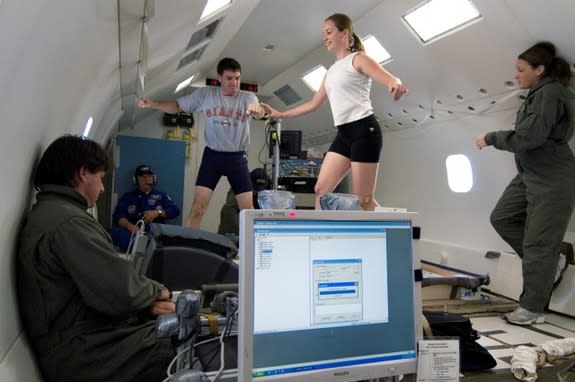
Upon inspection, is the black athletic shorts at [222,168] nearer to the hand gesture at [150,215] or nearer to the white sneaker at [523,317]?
the hand gesture at [150,215]

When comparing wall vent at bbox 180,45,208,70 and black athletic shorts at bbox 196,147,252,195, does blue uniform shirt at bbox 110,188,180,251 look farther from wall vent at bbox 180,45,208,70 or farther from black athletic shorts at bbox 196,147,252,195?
black athletic shorts at bbox 196,147,252,195

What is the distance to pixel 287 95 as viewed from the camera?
22.6 ft

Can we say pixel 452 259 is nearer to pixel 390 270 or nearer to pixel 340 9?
pixel 340 9

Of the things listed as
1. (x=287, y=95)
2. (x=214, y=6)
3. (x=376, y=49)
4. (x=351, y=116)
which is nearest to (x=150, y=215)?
(x=214, y=6)

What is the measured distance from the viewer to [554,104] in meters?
2.70

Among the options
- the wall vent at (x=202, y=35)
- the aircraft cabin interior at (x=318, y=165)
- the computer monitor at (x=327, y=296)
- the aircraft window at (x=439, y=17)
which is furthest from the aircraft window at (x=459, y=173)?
the computer monitor at (x=327, y=296)

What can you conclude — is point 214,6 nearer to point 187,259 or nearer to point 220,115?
point 220,115

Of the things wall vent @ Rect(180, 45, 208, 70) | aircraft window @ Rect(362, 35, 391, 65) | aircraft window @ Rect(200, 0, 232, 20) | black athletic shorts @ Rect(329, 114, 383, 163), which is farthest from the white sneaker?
wall vent @ Rect(180, 45, 208, 70)

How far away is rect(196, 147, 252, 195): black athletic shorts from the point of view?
3424mm

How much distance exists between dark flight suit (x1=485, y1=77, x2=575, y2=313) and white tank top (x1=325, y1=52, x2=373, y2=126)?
3.23 feet

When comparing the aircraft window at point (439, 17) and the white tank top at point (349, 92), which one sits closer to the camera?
the white tank top at point (349, 92)

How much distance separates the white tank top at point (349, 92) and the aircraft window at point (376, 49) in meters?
1.65

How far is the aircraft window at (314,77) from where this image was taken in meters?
5.62

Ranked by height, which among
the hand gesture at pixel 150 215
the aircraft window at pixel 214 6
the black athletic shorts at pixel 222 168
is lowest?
the hand gesture at pixel 150 215
